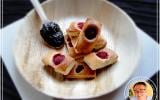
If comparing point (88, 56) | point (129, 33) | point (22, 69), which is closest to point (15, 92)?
point (22, 69)

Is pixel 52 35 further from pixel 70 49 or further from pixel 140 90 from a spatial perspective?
pixel 140 90

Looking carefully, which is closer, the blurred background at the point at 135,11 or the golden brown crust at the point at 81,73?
the golden brown crust at the point at 81,73

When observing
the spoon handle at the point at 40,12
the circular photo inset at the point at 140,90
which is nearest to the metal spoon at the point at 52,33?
the spoon handle at the point at 40,12

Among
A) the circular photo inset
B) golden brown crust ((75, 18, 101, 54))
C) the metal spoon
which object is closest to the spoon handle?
the metal spoon

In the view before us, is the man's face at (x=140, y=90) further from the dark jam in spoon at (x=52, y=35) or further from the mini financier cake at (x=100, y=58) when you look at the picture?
the dark jam in spoon at (x=52, y=35)

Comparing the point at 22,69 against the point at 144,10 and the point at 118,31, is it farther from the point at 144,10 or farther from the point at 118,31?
the point at 144,10
